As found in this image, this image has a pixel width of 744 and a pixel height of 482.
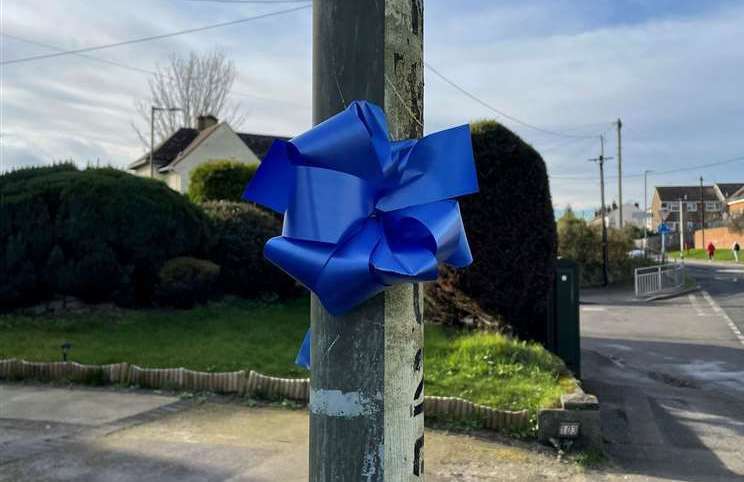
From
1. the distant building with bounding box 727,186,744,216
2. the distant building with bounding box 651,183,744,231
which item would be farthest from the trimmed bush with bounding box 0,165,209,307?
the distant building with bounding box 651,183,744,231

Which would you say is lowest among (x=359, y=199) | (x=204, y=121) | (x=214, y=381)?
(x=214, y=381)

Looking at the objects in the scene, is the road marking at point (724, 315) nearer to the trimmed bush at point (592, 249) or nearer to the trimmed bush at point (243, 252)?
the trimmed bush at point (592, 249)

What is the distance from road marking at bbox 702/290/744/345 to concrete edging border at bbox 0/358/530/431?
10.0m

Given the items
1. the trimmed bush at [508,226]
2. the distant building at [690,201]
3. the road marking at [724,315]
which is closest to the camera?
the trimmed bush at [508,226]

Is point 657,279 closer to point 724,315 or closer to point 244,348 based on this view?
point 724,315

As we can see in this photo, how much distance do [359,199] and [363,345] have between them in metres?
0.31

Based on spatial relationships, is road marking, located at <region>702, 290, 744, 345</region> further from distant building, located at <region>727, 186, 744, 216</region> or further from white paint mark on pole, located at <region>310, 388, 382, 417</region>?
distant building, located at <region>727, 186, 744, 216</region>

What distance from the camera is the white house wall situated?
128 feet

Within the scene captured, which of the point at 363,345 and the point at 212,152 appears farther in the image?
the point at 212,152

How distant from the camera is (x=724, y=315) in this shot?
19.1 meters

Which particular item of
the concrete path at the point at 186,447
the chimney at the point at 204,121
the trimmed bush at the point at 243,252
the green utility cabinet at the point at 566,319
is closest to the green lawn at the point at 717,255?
the chimney at the point at 204,121

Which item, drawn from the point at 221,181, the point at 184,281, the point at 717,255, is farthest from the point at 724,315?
the point at 717,255

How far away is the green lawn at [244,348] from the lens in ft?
23.1

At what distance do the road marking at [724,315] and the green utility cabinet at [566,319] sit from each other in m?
6.62
